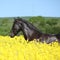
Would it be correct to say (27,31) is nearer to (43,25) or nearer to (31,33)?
(31,33)

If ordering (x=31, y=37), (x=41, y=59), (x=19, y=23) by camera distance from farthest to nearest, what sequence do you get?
(x=19, y=23) < (x=31, y=37) < (x=41, y=59)

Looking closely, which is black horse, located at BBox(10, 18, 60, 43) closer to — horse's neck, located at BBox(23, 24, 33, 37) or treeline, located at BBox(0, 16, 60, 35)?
horse's neck, located at BBox(23, 24, 33, 37)

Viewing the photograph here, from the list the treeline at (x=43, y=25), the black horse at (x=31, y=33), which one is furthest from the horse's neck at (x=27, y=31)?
the treeline at (x=43, y=25)

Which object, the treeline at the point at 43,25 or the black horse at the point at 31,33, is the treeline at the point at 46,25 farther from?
the black horse at the point at 31,33

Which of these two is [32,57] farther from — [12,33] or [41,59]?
[12,33]

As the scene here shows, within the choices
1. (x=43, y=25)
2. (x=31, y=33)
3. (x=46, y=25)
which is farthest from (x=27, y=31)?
(x=43, y=25)

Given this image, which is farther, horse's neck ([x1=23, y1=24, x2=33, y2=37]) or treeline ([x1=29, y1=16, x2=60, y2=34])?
treeline ([x1=29, y1=16, x2=60, y2=34])

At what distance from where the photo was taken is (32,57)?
4918 millimetres

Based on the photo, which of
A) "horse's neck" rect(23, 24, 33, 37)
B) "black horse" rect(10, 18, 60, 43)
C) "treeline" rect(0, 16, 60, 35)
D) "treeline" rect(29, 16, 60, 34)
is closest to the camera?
"black horse" rect(10, 18, 60, 43)

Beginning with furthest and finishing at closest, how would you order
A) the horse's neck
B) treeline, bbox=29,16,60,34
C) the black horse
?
treeline, bbox=29,16,60,34, the horse's neck, the black horse

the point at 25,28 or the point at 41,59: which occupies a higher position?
the point at 41,59

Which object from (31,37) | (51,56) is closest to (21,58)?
(51,56)

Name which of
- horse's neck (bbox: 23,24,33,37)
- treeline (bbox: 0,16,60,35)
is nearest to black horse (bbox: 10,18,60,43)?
horse's neck (bbox: 23,24,33,37)

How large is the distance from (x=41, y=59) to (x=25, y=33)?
30.1 ft
